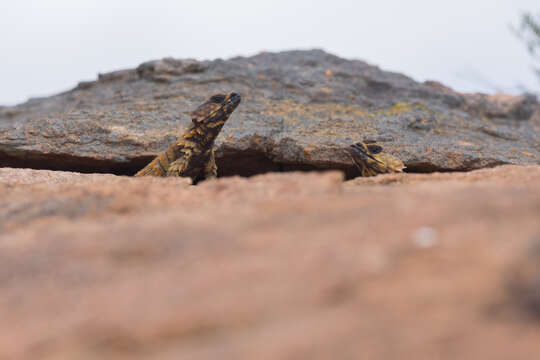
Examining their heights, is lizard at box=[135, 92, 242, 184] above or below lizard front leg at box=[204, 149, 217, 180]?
above

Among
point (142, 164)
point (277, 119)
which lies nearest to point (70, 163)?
point (142, 164)

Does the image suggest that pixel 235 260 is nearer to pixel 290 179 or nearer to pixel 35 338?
pixel 35 338

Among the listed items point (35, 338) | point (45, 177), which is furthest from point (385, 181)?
point (45, 177)

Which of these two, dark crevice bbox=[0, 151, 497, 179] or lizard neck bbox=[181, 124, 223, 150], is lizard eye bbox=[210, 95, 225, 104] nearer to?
lizard neck bbox=[181, 124, 223, 150]

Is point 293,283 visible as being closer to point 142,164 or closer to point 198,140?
point 198,140

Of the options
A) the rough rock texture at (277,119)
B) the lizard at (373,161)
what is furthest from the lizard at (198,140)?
the lizard at (373,161)

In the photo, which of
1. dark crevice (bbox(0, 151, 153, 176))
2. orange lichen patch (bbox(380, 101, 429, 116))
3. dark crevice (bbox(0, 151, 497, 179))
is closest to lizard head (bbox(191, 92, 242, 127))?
dark crevice (bbox(0, 151, 497, 179))
